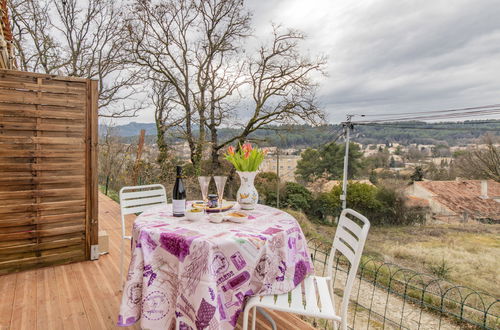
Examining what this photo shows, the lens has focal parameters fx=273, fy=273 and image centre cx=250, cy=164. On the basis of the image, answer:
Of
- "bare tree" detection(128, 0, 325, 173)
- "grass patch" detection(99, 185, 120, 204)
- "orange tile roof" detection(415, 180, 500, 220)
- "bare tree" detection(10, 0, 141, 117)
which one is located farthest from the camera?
"bare tree" detection(128, 0, 325, 173)

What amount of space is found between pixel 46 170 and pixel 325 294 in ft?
7.97

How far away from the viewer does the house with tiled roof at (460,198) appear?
7851 mm

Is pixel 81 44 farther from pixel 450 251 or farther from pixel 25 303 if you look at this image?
pixel 450 251

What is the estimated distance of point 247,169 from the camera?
1.73m

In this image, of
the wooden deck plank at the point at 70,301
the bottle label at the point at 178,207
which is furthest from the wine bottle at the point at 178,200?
the wooden deck plank at the point at 70,301

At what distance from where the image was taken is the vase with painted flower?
1.72m

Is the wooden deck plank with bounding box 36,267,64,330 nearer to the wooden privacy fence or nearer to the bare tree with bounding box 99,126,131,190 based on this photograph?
the wooden privacy fence

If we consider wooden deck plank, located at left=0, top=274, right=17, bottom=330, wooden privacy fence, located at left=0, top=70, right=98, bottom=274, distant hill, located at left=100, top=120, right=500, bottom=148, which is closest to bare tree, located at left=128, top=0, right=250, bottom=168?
distant hill, located at left=100, top=120, right=500, bottom=148

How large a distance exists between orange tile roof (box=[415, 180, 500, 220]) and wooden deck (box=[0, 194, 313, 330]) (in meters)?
8.73

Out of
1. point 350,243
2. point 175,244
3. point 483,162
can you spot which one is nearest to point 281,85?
point 483,162

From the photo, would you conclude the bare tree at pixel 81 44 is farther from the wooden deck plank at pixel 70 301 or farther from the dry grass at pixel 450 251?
the dry grass at pixel 450 251

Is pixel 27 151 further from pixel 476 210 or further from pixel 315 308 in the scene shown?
pixel 476 210

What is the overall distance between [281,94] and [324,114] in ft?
4.83

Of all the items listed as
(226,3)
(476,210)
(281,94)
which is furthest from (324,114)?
(476,210)
